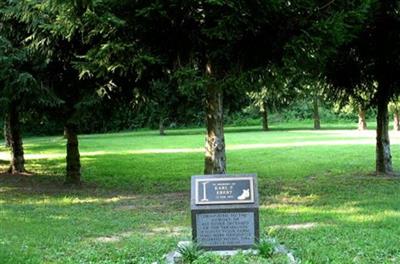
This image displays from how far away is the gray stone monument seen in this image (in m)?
7.34

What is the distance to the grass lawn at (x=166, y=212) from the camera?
25.4 feet

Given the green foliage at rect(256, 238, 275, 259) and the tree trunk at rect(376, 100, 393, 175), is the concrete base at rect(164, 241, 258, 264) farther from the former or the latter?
the tree trunk at rect(376, 100, 393, 175)

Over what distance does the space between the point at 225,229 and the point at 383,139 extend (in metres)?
10.5

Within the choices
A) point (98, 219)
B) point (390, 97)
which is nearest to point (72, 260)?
point (98, 219)

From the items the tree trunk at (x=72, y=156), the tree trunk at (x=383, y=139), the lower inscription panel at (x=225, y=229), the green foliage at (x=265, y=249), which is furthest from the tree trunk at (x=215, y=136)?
the tree trunk at (x=383, y=139)

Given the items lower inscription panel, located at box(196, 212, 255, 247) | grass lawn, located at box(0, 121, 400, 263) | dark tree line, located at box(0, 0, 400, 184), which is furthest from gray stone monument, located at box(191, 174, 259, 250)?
dark tree line, located at box(0, 0, 400, 184)

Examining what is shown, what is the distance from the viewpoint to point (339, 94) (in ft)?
57.0

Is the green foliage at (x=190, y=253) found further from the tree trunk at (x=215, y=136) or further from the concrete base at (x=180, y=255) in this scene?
the tree trunk at (x=215, y=136)

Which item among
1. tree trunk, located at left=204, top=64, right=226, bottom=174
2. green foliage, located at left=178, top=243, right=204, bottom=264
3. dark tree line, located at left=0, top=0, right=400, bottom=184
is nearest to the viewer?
green foliage, located at left=178, top=243, right=204, bottom=264

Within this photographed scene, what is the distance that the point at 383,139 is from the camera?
1655 centimetres

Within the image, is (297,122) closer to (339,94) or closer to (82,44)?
(339,94)

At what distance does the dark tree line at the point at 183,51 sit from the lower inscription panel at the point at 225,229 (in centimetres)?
393

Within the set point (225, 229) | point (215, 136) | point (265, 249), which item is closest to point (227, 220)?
point (225, 229)

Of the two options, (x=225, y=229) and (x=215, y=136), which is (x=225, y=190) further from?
(x=215, y=136)
